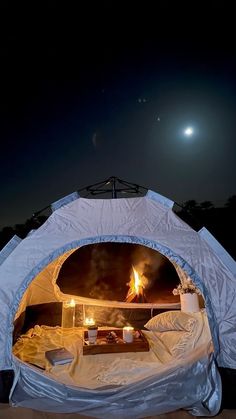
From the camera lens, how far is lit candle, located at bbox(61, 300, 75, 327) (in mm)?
5012

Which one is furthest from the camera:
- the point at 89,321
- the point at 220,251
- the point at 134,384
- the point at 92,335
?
the point at 89,321

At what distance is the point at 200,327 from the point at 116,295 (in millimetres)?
2387

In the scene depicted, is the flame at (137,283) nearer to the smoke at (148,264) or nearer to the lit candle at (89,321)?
the smoke at (148,264)

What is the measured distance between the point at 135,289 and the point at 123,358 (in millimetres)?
1770

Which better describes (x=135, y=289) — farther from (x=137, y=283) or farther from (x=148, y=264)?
Result: (x=148, y=264)

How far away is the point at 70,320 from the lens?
5.04 metres

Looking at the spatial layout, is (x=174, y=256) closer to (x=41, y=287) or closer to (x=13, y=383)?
(x=13, y=383)

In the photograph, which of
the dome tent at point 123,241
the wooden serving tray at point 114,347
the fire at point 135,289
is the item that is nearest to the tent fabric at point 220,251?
the dome tent at point 123,241

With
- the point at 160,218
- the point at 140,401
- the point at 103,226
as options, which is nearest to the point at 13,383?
the point at 140,401

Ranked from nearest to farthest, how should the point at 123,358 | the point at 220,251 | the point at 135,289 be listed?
the point at 220,251, the point at 123,358, the point at 135,289

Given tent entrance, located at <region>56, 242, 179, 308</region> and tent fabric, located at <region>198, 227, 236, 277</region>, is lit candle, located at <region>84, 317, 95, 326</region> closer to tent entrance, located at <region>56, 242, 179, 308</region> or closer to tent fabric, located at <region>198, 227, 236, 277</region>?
tent entrance, located at <region>56, 242, 179, 308</region>

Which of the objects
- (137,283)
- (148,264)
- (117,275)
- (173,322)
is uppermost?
(148,264)

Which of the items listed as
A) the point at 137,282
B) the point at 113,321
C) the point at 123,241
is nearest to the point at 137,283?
the point at 137,282

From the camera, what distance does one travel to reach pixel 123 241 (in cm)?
309
